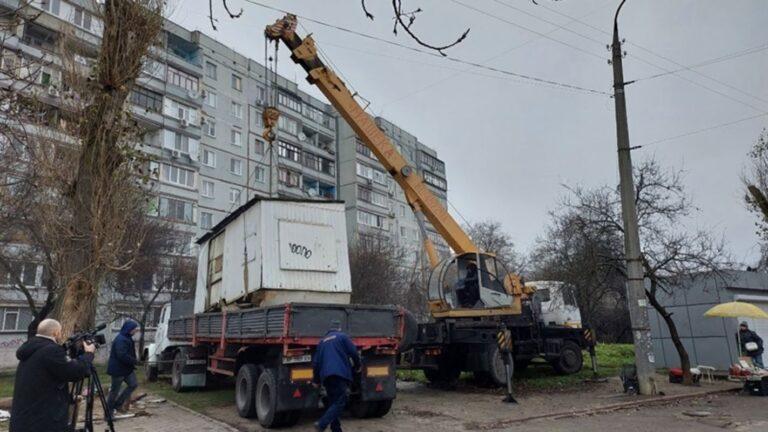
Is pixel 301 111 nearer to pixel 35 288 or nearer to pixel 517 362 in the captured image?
pixel 35 288

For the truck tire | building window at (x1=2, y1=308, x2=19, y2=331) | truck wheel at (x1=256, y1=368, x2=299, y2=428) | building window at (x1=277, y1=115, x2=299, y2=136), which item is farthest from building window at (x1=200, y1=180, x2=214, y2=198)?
the truck tire

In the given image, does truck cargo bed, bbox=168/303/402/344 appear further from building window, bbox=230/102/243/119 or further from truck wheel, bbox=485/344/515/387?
building window, bbox=230/102/243/119

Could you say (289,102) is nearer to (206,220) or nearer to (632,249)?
(206,220)

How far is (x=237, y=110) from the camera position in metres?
43.0

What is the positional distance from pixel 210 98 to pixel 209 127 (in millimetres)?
2265

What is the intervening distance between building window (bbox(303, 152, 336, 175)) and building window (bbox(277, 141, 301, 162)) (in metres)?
1.14

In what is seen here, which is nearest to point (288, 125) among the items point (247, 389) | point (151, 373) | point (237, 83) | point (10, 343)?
point (237, 83)

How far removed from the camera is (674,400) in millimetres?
12898

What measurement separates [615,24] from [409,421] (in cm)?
1175

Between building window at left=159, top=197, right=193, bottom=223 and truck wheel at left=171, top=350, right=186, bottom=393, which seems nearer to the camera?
truck wheel at left=171, top=350, right=186, bottom=393

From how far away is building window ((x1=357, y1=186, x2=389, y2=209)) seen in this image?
2023 inches

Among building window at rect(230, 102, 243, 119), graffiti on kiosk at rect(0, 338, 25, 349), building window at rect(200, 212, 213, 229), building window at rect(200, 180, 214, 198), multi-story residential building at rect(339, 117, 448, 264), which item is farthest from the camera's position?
multi-story residential building at rect(339, 117, 448, 264)

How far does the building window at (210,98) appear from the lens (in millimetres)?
40319

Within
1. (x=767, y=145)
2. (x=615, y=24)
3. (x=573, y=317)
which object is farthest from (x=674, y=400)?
(x=767, y=145)
